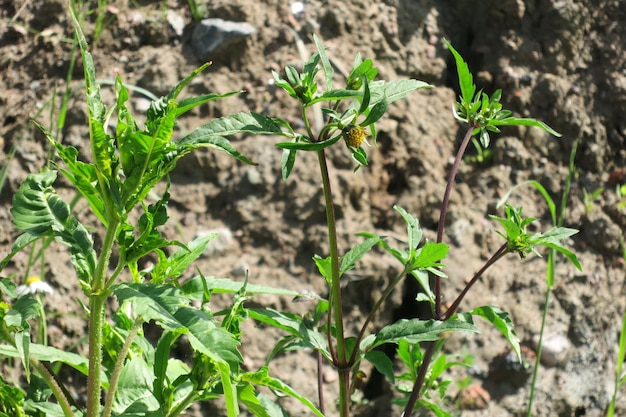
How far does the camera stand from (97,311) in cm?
150

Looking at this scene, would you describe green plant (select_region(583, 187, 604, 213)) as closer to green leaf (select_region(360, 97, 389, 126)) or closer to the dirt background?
the dirt background

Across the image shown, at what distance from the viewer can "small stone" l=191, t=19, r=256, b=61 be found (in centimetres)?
345

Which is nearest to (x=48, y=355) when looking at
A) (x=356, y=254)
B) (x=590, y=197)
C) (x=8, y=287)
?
(x=8, y=287)

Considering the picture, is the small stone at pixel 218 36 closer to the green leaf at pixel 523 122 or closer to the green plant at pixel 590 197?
the green plant at pixel 590 197

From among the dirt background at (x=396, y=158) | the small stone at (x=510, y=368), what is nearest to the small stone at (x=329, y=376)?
the dirt background at (x=396, y=158)

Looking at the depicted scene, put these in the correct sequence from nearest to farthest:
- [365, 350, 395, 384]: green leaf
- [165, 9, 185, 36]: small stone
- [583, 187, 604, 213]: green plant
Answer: [365, 350, 395, 384]: green leaf
[583, 187, 604, 213]: green plant
[165, 9, 185, 36]: small stone

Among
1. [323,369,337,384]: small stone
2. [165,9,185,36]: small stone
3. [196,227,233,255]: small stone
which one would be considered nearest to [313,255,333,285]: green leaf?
[323,369,337,384]: small stone

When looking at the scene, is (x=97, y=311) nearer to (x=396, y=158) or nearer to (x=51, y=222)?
(x=51, y=222)

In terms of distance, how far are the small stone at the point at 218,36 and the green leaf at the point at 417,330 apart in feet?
6.82

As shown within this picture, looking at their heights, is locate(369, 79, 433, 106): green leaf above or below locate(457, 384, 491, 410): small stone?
above

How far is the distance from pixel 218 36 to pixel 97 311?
219 cm

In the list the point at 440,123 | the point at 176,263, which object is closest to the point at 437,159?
the point at 440,123

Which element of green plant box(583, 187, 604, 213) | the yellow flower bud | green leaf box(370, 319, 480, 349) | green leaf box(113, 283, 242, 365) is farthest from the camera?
green plant box(583, 187, 604, 213)

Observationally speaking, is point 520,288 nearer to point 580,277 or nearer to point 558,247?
point 580,277
